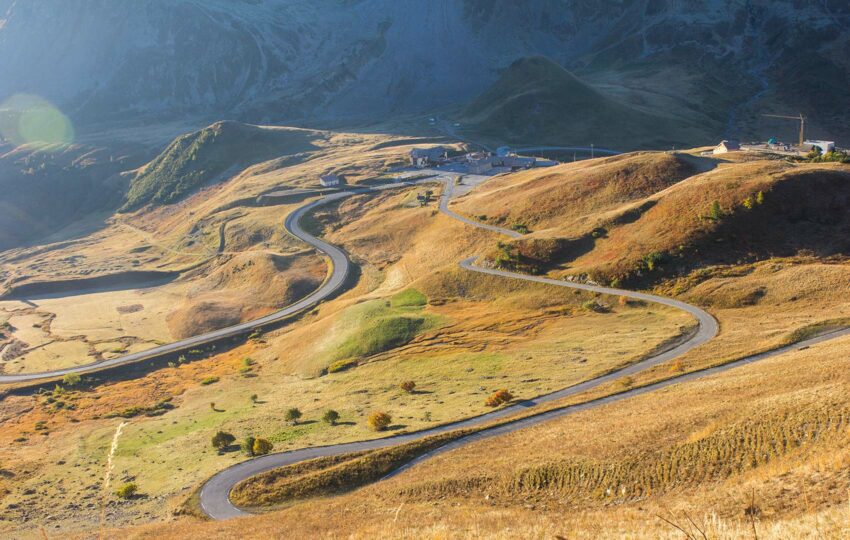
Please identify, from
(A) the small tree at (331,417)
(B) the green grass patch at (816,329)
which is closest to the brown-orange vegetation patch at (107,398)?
(A) the small tree at (331,417)

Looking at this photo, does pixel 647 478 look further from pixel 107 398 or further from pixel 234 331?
pixel 234 331

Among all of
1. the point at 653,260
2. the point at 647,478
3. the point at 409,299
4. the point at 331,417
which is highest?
the point at 653,260

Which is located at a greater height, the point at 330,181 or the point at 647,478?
the point at 330,181

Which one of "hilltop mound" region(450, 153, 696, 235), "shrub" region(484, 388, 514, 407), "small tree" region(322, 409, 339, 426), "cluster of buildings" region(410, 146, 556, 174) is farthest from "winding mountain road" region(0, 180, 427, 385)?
"cluster of buildings" region(410, 146, 556, 174)

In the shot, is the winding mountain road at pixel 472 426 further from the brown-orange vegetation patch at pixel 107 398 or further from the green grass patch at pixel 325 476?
the brown-orange vegetation patch at pixel 107 398

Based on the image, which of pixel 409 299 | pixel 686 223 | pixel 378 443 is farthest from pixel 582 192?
pixel 378 443

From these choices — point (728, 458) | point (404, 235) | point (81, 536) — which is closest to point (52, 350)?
point (404, 235)
